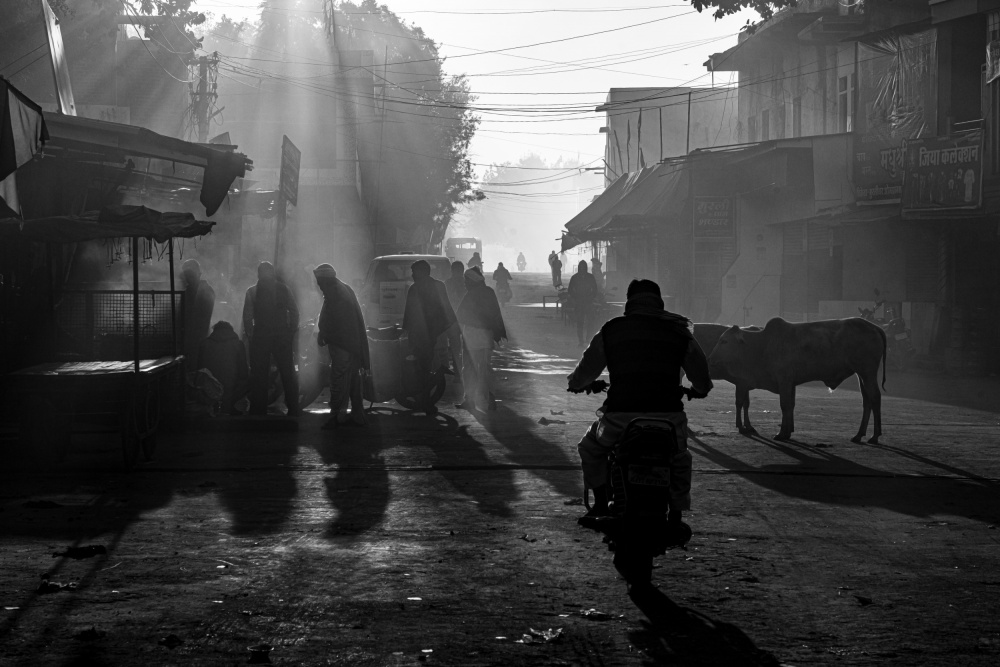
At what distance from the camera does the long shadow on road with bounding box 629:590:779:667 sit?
5148mm

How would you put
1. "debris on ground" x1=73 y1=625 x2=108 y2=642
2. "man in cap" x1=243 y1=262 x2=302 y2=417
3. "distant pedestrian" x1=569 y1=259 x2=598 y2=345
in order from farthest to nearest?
1. "distant pedestrian" x1=569 y1=259 x2=598 y2=345
2. "man in cap" x1=243 y1=262 x2=302 y2=417
3. "debris on ground" x1=73 y1=625 x2=108 y2=642

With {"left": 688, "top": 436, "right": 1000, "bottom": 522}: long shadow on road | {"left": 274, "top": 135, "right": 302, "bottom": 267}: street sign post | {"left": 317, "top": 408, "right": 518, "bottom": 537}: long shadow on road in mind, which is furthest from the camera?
{"left": 274, "top": 135, "right": 302, "bottom": 267}: street sign post

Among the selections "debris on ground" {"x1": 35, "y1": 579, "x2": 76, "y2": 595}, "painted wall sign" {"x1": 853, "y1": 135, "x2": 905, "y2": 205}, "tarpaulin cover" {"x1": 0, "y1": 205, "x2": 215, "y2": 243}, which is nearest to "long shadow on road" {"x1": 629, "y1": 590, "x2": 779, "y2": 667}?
"debris on ground" {"x1": 35, "y1": 579, "x2": 76, "y2": 595}

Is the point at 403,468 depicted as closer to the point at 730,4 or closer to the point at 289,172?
the point at 289,172

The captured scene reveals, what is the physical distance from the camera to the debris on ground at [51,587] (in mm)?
6219

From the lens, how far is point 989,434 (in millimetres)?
13547

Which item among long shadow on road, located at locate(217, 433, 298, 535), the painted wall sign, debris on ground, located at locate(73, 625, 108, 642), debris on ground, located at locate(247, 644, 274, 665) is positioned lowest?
long shadow on road, located at locate(217, 433, 298, 535)

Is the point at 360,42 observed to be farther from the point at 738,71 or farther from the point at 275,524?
the point at 275,524

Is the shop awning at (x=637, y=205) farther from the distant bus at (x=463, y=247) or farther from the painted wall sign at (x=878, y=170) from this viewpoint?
the distant bus at (x=463, y=247)

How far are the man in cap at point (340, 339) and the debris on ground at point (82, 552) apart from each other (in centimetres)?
623

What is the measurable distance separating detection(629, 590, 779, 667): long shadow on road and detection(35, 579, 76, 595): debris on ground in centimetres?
295

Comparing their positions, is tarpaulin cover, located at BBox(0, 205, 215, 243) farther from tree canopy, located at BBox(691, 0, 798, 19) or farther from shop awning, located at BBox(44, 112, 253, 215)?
tree canopy, located at BBox(691, 0, 798, 19)

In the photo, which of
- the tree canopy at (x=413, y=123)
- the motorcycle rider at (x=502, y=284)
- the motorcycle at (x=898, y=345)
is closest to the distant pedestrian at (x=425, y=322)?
the motorcycle at (x=898, y=345)

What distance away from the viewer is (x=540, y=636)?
546 cm
